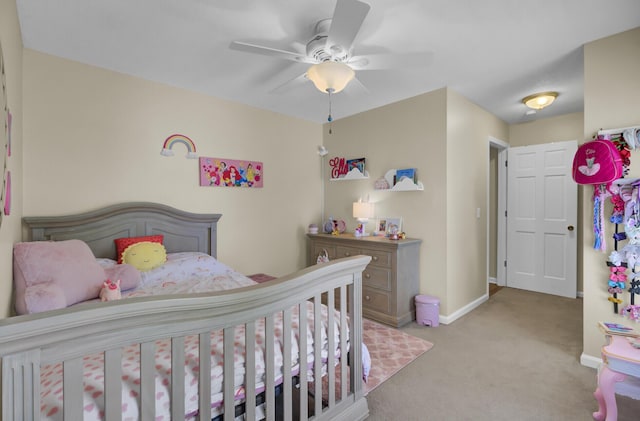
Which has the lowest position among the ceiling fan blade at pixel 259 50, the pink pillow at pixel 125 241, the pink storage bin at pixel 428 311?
the pink storage bin at pixel 428 311

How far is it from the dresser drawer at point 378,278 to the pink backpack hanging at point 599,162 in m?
1.73

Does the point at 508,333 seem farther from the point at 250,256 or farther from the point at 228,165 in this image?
the point at 228,165

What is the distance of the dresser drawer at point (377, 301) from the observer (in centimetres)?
300

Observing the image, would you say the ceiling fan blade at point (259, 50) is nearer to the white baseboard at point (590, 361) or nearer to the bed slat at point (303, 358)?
the bed slat at point (303, 358)

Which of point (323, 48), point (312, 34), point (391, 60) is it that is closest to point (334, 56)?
point (323, 48)

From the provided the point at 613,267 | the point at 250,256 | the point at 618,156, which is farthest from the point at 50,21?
the point at 613,267

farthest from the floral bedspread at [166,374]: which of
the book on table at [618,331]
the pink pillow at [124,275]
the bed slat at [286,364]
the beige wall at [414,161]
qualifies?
the beige wall at [414,161]

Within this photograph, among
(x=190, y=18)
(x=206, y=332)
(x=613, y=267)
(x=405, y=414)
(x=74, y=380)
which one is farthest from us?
(x=613, y=267)

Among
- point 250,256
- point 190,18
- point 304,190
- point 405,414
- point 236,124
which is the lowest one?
point 405,414

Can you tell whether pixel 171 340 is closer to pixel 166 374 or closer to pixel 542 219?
pixel 166 374

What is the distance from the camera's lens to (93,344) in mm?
804

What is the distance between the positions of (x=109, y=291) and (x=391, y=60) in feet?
7.43

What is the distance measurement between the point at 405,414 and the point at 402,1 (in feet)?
7.94

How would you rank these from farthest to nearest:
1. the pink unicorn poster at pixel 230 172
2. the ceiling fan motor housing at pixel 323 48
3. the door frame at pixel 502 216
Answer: the door frame at pixel 502 216
the pink unicorn poster at pixel 230 172
the ceiling fan motor housing at pixel 323 48
